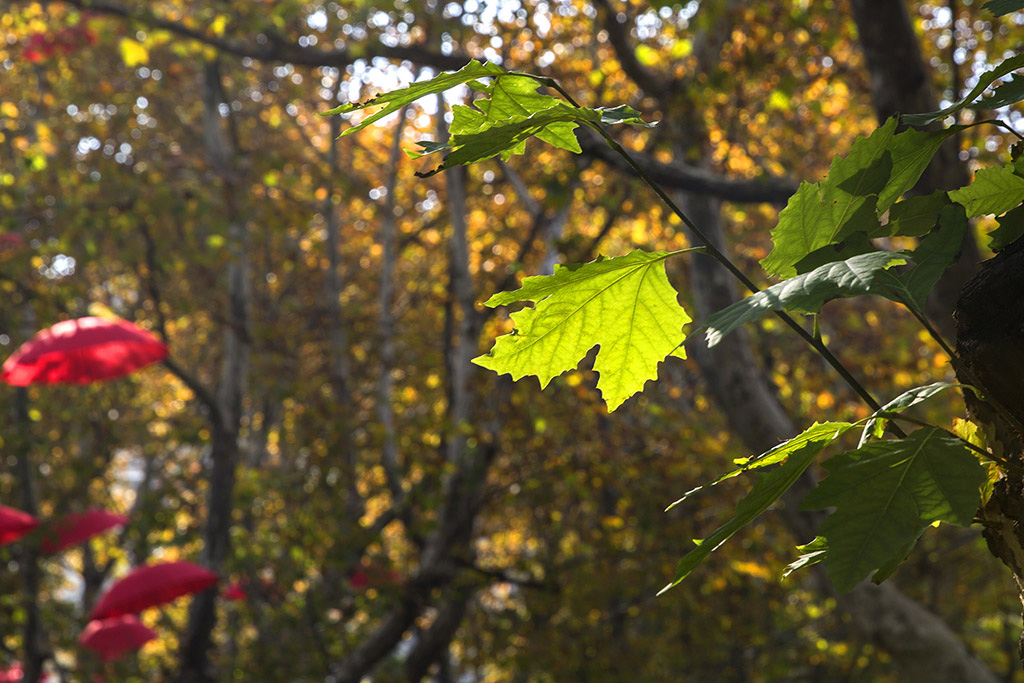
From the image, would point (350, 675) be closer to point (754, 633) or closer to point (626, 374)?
point (754, 633)

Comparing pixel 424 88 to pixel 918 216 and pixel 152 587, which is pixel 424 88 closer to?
pixel 918 216

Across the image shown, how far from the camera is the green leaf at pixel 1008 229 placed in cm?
79

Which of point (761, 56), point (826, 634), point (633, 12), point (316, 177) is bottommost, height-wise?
point (826, 634)

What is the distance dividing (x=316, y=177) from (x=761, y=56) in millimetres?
4703

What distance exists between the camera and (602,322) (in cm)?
89

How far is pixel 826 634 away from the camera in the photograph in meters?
6.75

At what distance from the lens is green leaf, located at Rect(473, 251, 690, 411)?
84 centimetres

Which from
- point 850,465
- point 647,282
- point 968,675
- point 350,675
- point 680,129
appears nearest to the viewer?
point 850,465

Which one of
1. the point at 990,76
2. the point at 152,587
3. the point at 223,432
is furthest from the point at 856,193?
the point at 223,432

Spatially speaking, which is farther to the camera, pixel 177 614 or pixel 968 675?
pixel 177 614

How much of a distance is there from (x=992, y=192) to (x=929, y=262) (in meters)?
0.14

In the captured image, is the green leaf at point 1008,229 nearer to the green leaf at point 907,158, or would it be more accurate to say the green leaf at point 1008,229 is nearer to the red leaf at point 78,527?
the green leaf at point 907,158

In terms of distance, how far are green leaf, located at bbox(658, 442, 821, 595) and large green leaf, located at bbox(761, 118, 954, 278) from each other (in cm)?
18

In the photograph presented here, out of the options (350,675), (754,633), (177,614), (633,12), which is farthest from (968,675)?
(177,614)
